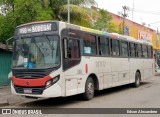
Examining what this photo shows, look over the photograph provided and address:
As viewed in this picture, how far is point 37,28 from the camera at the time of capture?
11.5m

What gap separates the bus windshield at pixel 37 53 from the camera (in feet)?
35.7

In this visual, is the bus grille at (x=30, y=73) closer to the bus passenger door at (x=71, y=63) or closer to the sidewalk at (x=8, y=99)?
the bus passenger door at (x=71, y=63)

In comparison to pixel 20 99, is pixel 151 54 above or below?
above

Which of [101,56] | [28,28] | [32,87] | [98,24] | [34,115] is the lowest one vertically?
[34,115]

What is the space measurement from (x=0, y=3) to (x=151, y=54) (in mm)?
10760

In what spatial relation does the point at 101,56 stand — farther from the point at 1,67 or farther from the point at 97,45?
the point at 1,67

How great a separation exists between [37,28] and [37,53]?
3.37ft

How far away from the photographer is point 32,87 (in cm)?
1091

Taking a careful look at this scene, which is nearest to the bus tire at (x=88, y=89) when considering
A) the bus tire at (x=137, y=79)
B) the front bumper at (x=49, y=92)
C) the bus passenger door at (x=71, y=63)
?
the bus passenger door at (x=71, y=63)

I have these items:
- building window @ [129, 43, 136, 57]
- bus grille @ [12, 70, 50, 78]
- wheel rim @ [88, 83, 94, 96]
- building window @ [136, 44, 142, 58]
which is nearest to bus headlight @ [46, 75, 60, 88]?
bus grille @ [12, 70, 50, 78]

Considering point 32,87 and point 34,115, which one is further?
point 32,87

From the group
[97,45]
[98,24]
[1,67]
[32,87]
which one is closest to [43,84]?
[32,87]

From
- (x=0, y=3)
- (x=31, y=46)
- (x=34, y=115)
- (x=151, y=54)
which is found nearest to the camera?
(x=34, y=115)

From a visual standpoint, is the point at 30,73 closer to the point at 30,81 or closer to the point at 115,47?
the point at 30,81
